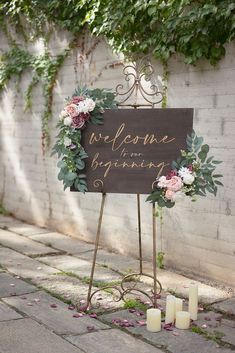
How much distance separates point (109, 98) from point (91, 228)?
87.5 inches

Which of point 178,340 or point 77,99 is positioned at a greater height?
point 77,99

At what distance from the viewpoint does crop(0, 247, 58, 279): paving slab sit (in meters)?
4.27

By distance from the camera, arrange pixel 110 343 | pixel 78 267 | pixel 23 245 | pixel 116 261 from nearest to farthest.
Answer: pixel 110 343, pixel 78 267, pixel 116 261, pixel 23 245

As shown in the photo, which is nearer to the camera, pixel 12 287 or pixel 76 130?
pixel 76 130

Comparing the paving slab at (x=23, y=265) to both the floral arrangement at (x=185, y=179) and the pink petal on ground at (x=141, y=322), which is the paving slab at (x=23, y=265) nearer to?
the pink petal on ground at (x=141, y=322)

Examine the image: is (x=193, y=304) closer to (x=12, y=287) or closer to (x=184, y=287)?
(x=184, y=287)

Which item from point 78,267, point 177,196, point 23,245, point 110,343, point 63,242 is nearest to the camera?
point 110,343

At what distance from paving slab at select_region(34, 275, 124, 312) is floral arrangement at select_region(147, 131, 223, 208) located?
32.4 inches

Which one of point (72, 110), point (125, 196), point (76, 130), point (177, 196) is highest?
point (72, 110)

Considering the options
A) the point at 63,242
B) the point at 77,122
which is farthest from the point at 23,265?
the point at 77,122

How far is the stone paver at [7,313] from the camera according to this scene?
3.24 meters

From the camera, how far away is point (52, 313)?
3369 mm

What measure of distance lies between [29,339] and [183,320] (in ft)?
3.00

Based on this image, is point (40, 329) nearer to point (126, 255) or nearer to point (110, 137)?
point (110, 137)
